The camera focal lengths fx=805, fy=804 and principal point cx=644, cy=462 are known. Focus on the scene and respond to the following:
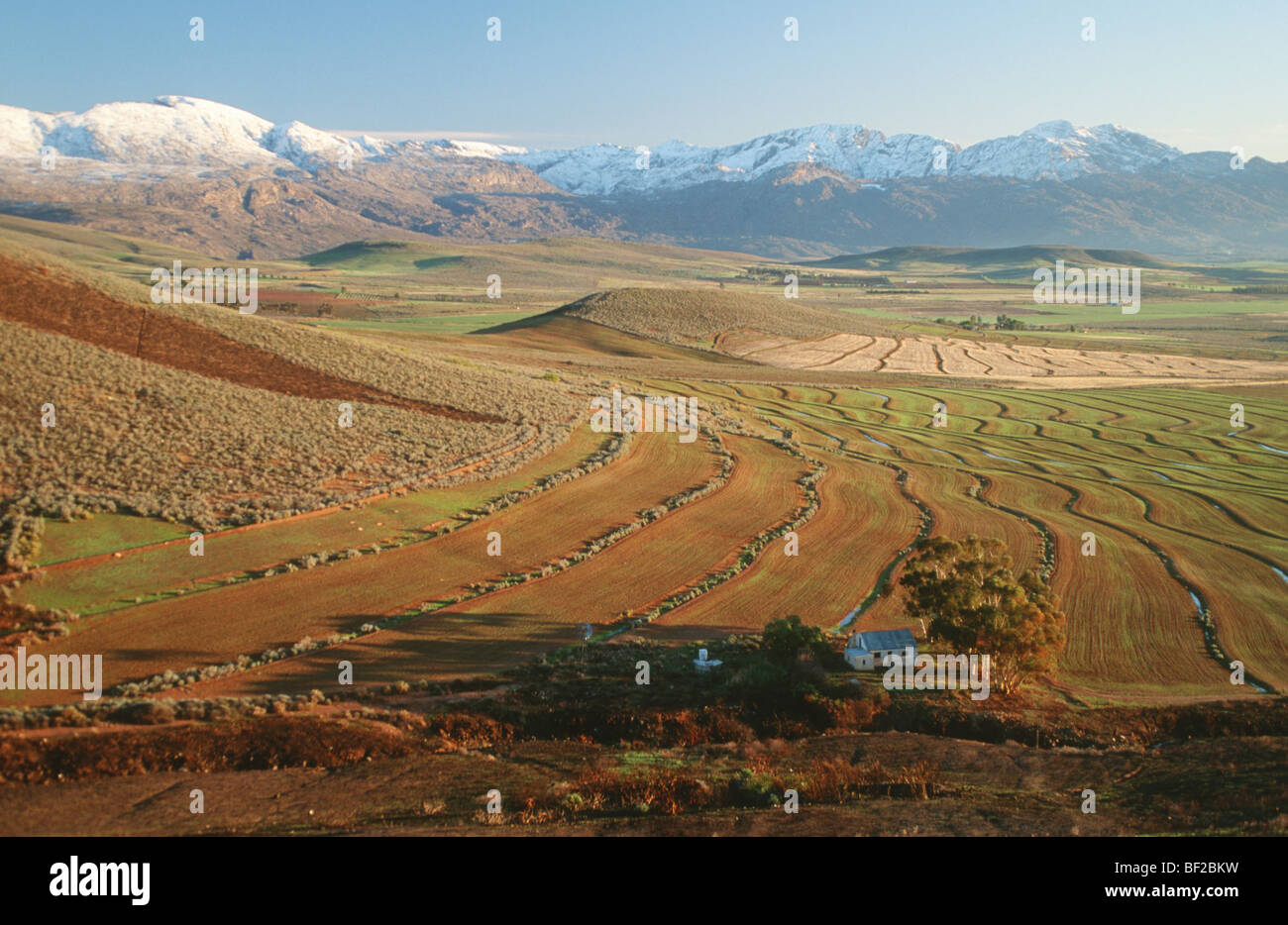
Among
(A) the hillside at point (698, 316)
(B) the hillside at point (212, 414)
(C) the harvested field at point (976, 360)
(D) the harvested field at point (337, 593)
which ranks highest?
(A) the hillside at point (698, 316)

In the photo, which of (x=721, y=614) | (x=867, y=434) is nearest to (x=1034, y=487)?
(x=867, y=434)

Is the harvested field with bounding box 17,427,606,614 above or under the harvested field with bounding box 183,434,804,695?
above

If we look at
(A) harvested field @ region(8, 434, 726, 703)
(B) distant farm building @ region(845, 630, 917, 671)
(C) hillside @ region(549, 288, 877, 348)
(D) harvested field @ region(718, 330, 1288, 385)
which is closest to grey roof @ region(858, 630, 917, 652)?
(B) distant farm building @ region(845, 630, 917, 671)

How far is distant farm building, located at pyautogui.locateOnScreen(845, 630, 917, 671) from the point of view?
78.5 ft

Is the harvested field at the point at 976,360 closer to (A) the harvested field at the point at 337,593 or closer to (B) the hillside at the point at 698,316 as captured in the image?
(B) the hillside at the point at 698,316

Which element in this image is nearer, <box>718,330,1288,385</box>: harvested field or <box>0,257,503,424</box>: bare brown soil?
<box>0,257,503,424</box>: bare brown soil

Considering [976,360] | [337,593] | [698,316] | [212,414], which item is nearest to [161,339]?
[212,414]

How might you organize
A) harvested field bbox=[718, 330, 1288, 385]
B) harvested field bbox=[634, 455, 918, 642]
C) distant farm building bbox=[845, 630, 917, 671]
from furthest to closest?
harvested field bbox=[718, 330, 1288, 385] → harvested field bbox=[634, 455, 918, 642] → distant farm building bbox=[845, 630, 917, 671]

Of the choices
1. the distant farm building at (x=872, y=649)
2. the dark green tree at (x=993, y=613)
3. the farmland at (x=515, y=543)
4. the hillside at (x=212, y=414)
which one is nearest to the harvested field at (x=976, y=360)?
the farmland at (x=515, y=543)

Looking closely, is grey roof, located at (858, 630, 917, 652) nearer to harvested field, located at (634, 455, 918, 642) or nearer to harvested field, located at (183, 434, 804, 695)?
harvested field, located at (634, 455, 918, 642)

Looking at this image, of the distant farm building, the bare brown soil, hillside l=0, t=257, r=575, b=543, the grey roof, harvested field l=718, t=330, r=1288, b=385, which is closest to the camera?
the distant farm building

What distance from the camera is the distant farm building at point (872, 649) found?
78.5ft

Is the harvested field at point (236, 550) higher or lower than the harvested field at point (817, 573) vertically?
higher

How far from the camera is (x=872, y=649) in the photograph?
23.9 m
